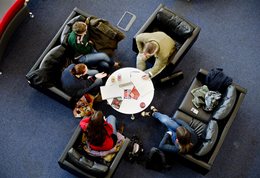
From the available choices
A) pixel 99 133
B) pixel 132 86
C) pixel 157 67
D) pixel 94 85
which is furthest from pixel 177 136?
pixel 94 85

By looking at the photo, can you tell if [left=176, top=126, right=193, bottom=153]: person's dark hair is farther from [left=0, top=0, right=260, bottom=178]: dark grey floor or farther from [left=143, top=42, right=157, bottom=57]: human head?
[left=143, top=42, right=157, bottom=57]: human head

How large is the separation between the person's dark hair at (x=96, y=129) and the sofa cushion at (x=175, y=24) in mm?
2115

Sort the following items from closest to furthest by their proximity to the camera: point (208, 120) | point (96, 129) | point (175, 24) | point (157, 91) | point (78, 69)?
point (96, 129) → point (78, 69) → point (208, 120) → point (175, 24) → point (157, 91)

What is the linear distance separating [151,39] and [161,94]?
3.62ft

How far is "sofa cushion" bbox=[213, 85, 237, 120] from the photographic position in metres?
5.01

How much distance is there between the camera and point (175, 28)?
5664 mm

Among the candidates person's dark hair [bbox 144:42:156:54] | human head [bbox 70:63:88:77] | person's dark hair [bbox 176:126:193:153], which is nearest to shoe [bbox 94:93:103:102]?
human head [bbox 70:63:88:77]

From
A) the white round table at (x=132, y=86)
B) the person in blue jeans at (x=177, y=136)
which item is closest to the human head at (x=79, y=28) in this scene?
the white round table at (x=132, y=86)

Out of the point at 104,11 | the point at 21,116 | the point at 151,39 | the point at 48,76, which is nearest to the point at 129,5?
the point at 104,11

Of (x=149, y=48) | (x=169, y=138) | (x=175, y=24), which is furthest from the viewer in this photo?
(x=175, y=24)

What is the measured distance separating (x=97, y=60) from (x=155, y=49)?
40.6 inches

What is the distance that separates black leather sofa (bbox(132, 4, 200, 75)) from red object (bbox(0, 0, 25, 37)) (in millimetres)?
2028

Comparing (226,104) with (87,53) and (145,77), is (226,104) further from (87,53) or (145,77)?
(87,53)

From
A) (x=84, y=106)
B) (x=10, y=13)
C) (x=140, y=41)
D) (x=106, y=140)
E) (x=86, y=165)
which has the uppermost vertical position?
(x=140, y=41)
